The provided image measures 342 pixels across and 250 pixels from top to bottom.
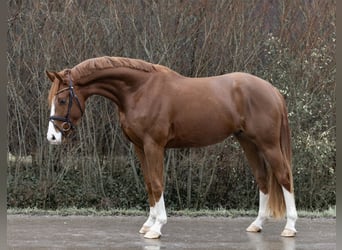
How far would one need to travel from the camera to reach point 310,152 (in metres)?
8.11

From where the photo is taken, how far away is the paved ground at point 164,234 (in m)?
5.41

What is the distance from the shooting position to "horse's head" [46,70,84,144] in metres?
5.51

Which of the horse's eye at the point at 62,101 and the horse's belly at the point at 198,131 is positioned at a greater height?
the horse's eye at the point at 62,101

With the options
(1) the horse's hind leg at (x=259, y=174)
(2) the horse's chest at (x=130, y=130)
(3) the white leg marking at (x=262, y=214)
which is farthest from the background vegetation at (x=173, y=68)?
(2) the horse's chest at (x=130, y=130)

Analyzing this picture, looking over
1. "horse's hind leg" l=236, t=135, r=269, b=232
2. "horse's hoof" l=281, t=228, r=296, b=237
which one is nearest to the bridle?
"horse's hind leg" l=236, t=135, r=269, b=232

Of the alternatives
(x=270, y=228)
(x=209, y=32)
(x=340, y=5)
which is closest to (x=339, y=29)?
(x=340, y=5)

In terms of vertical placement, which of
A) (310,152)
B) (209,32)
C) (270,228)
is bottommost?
(270,228)

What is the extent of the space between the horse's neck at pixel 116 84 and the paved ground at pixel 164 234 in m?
1.42

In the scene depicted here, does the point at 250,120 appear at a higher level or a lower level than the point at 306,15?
lower

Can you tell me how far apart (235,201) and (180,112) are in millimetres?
3103

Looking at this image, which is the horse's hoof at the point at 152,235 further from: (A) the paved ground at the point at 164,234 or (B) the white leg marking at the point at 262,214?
(B) the white leg marking at the point at 262,214

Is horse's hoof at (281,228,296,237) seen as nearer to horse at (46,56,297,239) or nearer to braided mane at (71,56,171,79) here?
horse at (46,56,297,239)

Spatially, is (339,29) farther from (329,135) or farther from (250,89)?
Answer: (329,135)

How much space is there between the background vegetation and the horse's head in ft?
8.68
